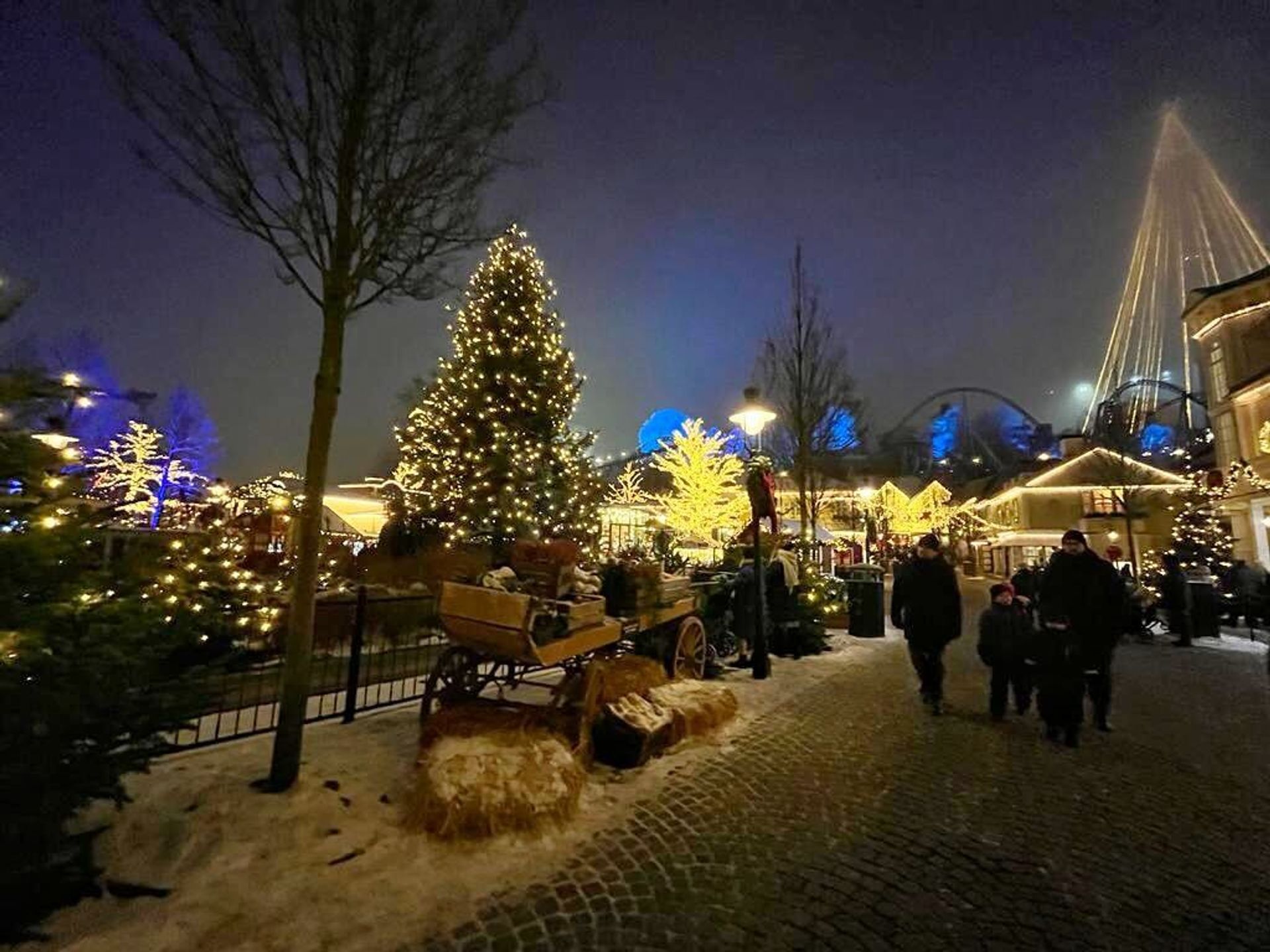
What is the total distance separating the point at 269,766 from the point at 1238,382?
30.7m

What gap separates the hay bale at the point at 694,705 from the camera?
17.3ft

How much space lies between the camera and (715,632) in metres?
9.10

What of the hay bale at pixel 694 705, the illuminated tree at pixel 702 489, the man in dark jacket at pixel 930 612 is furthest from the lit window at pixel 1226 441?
the hay bale at pixel 694 705

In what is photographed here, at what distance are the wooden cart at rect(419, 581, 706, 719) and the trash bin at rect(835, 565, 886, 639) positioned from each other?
8157 millimetres

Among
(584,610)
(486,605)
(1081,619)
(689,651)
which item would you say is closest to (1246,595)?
(1081,619)

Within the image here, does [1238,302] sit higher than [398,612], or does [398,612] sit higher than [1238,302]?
[1238,302]

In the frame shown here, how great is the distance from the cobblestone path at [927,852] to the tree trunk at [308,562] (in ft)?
6.12

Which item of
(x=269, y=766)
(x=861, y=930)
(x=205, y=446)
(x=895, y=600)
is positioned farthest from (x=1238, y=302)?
(x=205, y=446)

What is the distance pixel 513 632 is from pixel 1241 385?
2783 cm

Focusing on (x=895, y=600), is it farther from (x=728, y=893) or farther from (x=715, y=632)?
(x=728, y=893)

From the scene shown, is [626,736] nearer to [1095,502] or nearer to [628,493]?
[628,493]

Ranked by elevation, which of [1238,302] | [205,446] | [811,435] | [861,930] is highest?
[1238,302]

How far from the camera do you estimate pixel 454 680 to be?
5.20 meters

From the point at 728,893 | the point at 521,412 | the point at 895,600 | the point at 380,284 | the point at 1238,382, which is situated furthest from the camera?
the point at 1238,382
